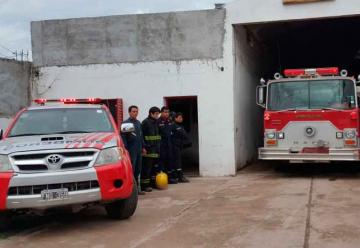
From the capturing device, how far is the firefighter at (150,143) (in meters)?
11.6

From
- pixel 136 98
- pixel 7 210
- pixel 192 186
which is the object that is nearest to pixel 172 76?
pixel 136 98

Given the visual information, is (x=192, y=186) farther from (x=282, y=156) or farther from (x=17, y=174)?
(x=17, y=174)

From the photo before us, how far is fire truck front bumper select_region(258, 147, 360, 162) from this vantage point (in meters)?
12.8

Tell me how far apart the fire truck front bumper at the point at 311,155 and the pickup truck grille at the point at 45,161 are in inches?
284

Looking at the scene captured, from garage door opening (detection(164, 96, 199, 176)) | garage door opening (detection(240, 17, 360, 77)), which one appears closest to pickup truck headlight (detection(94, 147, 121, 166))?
garage door opening (detection(240, 17, 360, 77))

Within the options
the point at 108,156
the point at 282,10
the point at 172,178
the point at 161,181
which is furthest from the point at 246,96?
the point at 108,156

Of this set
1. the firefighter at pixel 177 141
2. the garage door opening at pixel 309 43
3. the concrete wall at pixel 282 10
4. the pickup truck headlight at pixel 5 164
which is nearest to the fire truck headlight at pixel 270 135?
the firefighter at pixel 177 141

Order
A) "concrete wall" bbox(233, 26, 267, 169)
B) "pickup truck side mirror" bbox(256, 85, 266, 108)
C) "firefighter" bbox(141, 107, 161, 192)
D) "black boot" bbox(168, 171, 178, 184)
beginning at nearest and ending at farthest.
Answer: "firefighter" bbox(141, 107, 161, 192), "black boot" bbox(168, 171, 178, 184), "pickup truck side mirror" bbox(256, 85, 266, 108), "concrete wall" bbox(233, 26, 267, 169)

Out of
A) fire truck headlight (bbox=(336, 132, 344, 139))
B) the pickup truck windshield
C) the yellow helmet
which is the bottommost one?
the yellow helmet

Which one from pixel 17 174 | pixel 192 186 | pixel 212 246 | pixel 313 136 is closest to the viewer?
pixel 212 246

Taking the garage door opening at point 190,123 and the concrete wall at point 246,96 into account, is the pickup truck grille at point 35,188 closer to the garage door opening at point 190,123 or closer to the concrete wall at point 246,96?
the concrete wall at point 246,96

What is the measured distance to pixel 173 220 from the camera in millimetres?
8219

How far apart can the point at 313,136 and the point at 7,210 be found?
8247mm

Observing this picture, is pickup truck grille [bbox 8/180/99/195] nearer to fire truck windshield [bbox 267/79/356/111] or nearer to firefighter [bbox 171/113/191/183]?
firefighter [bbox 171/113/191/183]
